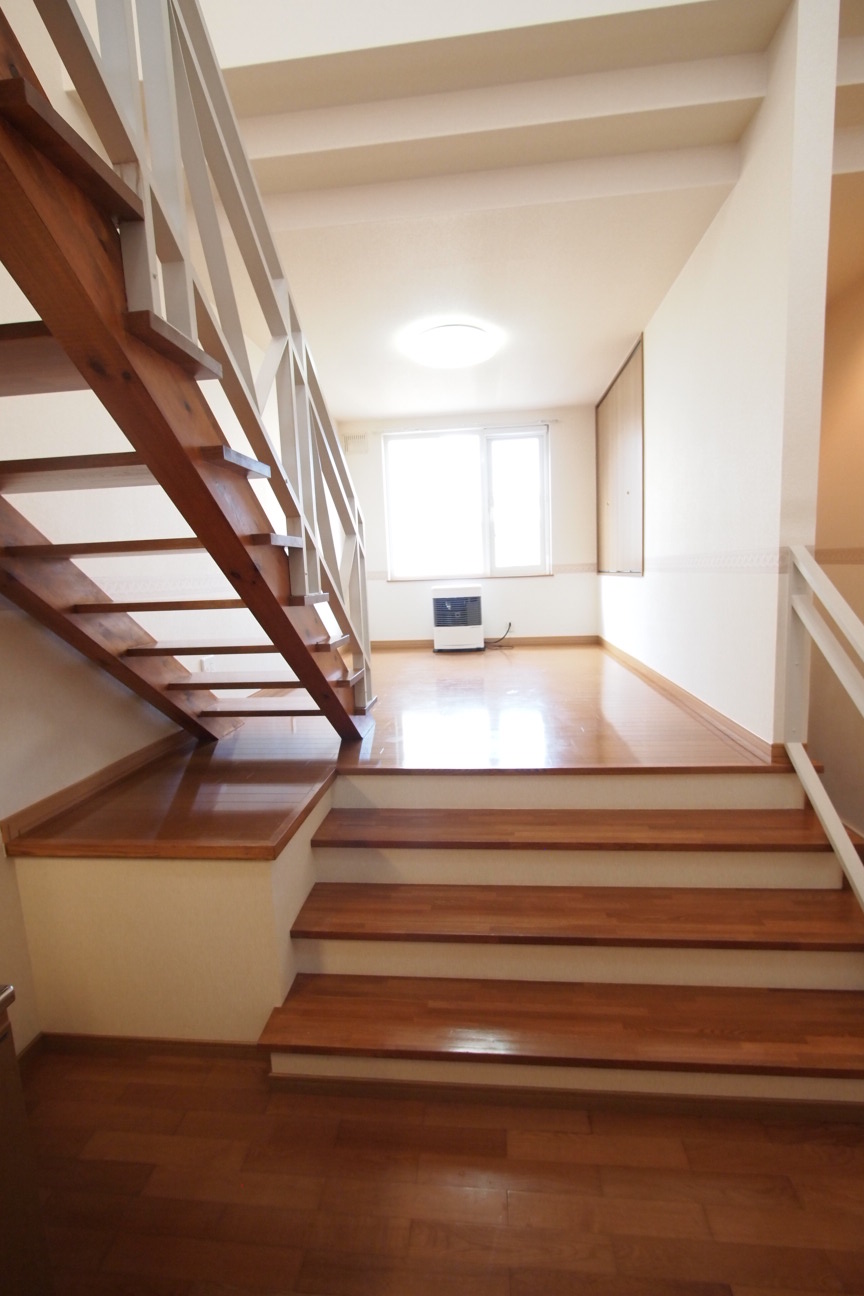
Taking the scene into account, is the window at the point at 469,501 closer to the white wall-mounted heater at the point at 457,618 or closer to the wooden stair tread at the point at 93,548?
the white wall-mounted heater at the point at 457,618

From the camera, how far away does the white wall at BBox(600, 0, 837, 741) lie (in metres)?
1.95

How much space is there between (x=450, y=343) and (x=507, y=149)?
146 cm

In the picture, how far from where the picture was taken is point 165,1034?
1.78 metres

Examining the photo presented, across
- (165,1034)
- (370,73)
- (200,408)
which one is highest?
(370,73)

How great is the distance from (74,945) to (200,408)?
1.61m

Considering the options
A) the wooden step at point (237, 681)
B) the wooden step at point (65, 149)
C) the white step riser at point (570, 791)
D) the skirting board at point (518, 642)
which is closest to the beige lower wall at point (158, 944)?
the white step riser at point (570, 791)

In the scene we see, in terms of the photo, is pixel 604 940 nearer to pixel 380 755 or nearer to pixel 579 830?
pixel 579 830

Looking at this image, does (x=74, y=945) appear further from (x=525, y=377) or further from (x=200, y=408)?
(x=525, y=377)

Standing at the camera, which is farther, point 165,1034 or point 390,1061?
point 165,1034

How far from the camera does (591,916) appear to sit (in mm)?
1835

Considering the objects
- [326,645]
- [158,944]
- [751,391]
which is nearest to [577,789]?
[326,645]

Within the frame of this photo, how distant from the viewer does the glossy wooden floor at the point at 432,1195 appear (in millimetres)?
1182

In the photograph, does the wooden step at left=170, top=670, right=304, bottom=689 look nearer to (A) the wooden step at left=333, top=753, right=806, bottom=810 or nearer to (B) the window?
(A) the wooden step at left=333, top=753, right=806, bottom=810

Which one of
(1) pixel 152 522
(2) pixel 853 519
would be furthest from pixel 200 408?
(2) pixel 853 519
